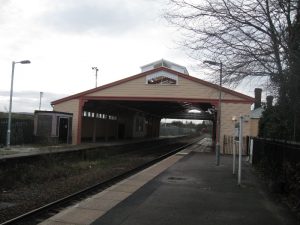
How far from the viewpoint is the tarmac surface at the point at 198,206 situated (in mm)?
9430

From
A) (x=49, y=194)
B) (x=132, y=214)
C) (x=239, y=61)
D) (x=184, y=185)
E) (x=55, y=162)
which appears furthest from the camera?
(x=55, y=162)

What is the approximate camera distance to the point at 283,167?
1312 cm

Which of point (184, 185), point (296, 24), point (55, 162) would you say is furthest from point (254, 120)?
point (296, 24)

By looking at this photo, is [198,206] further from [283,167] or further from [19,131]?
[19,131]

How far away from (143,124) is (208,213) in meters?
65.1

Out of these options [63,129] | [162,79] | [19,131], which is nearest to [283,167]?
[19,131]

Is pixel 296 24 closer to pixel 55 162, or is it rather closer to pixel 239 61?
pixel 239 61

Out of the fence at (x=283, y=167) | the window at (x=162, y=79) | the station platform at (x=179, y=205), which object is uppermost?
the window at (x=162, y=79)

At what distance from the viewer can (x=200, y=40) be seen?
43.4 ft

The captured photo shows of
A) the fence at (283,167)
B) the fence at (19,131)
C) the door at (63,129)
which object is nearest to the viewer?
the fence at (283,167)

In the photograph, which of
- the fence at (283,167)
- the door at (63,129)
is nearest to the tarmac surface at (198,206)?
the fence at (283,167)

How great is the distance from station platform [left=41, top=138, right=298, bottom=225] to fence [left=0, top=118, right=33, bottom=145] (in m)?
19.3

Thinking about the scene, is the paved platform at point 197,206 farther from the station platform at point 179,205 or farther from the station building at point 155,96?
the station building at point 155,96

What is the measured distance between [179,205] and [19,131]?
26.1 metres
